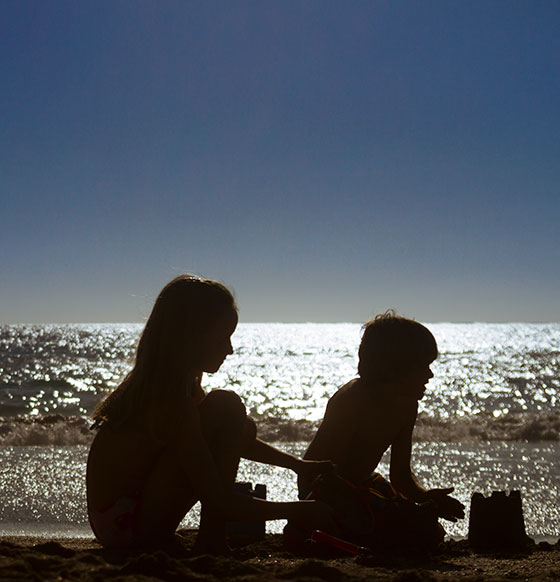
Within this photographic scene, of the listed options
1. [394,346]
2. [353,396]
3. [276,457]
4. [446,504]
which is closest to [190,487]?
[276,457]

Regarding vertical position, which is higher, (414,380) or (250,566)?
(414,380)

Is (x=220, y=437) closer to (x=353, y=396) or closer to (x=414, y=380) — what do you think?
(x=353, y=396)

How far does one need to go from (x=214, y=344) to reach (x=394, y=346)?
2.86ft

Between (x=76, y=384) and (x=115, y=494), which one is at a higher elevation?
(x=115, y=494)

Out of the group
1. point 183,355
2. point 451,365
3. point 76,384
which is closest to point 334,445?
point 183,355

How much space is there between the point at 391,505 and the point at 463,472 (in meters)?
3.11

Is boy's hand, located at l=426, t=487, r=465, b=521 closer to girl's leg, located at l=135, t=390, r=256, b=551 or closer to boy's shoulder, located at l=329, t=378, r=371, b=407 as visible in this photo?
boy's shoulder, located at l=329, t=378, r=371, b=407

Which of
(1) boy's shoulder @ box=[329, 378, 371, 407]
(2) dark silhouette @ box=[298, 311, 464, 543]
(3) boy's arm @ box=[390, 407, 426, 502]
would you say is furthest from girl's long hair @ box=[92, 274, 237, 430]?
(3) boy's arm @ box=[390, 407, 426, 502]

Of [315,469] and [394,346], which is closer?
[315,469]

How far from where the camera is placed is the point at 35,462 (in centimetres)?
546

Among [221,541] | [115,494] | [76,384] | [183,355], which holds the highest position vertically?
[183,355]

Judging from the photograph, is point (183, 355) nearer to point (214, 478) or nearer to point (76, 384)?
point (214, 478)

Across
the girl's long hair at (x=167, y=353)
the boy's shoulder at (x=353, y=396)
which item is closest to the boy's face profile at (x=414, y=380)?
the boy's shoulder at (x=353, y=396)

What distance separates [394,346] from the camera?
261cm
